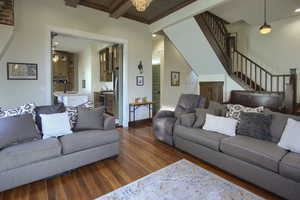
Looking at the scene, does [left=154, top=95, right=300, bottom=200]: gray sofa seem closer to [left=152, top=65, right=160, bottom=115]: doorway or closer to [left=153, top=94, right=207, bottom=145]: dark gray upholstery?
[left=153, top=94, right=207, bottom=145]: dark gray upholstery

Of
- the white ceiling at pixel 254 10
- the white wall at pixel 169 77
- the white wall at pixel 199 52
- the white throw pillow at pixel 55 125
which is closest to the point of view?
the white throw pillow at pixel 55 125

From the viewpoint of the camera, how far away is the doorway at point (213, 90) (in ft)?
16.5

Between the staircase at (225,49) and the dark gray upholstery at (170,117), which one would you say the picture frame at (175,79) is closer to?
the staircase at (225,49)

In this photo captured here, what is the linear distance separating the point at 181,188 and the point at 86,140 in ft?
4.94

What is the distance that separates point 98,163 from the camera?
8.73 ft

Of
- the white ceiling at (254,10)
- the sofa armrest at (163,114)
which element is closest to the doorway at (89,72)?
the sofa armrest at (163,114)

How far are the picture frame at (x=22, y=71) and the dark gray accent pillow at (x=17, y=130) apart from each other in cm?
139

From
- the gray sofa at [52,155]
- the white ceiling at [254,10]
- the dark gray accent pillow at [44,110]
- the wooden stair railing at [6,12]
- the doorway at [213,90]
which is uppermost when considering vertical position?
the white ceiling at [254,10]

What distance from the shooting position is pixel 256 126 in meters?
2.43

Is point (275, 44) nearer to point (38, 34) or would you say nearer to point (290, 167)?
point (290, 167)

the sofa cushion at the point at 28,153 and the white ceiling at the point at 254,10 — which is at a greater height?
the white ceiling at the point at 254,10

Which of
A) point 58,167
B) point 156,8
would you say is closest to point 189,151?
point 58,167

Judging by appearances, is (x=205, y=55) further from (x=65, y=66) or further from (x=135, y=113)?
(x=65, y=66)

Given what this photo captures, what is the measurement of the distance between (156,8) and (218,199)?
431 centimetres
